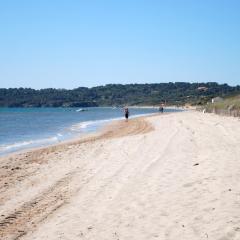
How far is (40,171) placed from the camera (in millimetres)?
15805

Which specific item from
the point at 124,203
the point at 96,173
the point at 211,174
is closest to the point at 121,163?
the point at 96,173

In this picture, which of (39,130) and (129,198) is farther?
(39,130)

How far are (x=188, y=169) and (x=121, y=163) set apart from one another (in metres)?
3.42

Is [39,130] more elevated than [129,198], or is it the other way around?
[129,198]

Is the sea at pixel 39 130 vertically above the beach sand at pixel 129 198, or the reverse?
the beach sand at pixel 129 198

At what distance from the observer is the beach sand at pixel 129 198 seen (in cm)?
770

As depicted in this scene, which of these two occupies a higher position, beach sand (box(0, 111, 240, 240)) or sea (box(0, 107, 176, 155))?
beach sand (box(0, 111, 240, 240))

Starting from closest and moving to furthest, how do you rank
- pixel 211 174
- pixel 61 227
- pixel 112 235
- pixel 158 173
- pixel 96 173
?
pixel 112 235 < pixel 61 227 < pixel 211 174 < pixel 158 173 < pixel 96 173

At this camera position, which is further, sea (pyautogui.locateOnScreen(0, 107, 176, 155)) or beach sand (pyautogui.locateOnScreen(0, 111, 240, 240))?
sea (pyautogui.locateOnScreen(0, 107, 176, 155))

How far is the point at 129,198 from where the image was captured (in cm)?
1001

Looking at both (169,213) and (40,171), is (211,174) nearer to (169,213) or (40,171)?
(169,213)

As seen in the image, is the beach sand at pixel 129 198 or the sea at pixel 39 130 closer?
the beach sand at pixel 129 198

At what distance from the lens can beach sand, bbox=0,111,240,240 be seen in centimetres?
770

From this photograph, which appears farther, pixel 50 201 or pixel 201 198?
pixel 50 201
